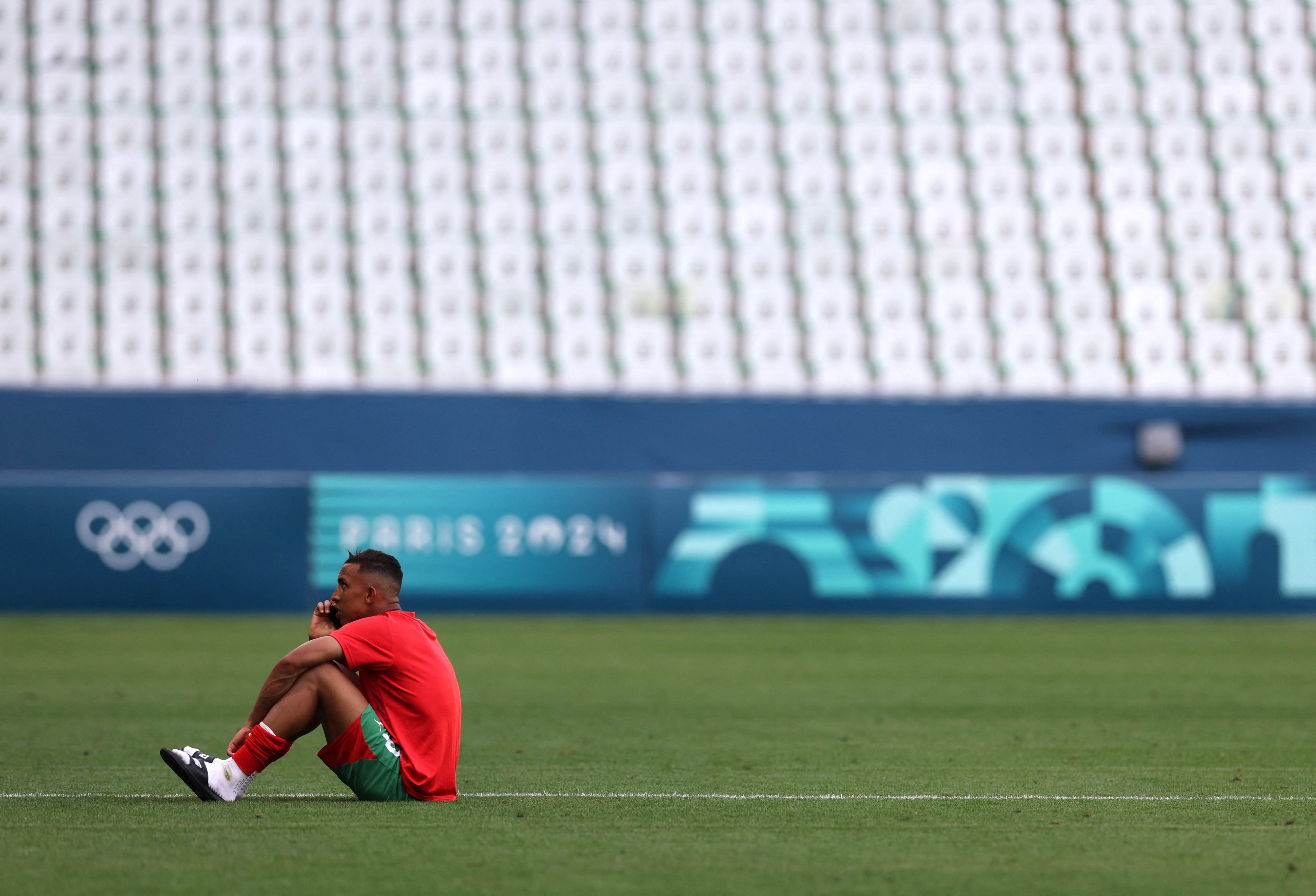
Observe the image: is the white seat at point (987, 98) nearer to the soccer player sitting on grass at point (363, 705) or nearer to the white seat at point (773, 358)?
the white seat at point (773, 358)

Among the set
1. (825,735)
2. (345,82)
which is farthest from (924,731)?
(345,82)

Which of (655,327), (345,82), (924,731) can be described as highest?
(345,82)

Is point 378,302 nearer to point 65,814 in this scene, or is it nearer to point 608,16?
point 608,16

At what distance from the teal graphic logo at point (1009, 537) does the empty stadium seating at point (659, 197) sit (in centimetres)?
167

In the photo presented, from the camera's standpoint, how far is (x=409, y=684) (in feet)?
16.9

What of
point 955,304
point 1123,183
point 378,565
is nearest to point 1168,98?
point 1123,183

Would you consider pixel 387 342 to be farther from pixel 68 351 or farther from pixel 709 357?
pixel 709 357

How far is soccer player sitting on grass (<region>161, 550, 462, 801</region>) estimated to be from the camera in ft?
16.6

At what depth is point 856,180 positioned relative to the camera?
1764 cm

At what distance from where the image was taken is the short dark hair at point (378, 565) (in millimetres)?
5207

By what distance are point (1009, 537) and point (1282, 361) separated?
488 centimetres

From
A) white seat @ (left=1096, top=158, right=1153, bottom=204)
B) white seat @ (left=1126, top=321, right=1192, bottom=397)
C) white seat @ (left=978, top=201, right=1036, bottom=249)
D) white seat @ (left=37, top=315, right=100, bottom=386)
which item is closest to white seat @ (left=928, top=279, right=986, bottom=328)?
white seat @ (left=978, top=201, right=1036, bottom=249)

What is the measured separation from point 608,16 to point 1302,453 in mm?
8729

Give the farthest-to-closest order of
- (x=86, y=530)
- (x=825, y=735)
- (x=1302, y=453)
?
(x=1302, y=453), (x=86, y=530), (x=825, y=735)
